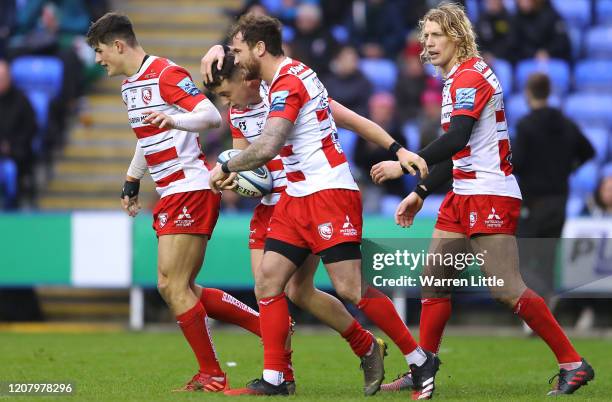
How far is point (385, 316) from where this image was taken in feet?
25.1

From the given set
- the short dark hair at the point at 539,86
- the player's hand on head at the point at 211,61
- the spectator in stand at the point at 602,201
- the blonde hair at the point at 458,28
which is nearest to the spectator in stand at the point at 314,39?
the spectator in stand at the point at 602,201

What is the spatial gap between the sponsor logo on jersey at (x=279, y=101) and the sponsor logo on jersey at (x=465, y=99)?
1.01 m

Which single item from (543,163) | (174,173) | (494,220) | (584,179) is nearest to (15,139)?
(543,163)

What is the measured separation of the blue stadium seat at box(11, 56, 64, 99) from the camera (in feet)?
55.3

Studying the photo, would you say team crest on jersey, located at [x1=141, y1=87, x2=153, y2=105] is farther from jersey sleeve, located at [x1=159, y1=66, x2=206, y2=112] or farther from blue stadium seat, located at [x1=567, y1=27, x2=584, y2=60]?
blue stadium seat, located at [x1=567, y1=27, x2=584, y2=60]

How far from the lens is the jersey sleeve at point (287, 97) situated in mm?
7367

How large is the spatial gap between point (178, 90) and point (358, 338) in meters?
1.87

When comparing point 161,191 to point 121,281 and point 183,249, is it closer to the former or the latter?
point 183,249

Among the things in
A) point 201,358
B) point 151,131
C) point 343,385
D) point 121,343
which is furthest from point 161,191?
point 121,343

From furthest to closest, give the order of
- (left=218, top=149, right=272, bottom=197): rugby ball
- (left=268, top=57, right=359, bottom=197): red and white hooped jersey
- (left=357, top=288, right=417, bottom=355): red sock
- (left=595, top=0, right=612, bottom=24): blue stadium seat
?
(left=595, top=0, right=612, bottom=24): blue stadium seat < (left=218, top=149, right=272, bottom=197): rugby ball < (left=357, top=288, right=417, bottom=355): red sock < (left=268, top=57, right=359, bottom=197): red and white hooped jersey

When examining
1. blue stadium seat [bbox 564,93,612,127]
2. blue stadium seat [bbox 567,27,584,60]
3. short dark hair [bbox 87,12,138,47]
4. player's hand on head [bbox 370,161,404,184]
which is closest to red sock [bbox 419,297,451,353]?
player's hand on head [bbox 370,161,404,184]

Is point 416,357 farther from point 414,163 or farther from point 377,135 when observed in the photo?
point 377,135

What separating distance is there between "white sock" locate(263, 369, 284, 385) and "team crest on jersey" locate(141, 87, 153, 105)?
1.85 m

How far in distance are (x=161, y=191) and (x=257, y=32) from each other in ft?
4.41
